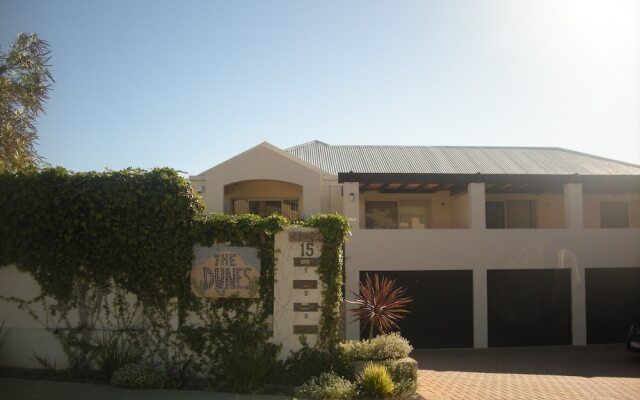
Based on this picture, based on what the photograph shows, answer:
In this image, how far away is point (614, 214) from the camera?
18.3m

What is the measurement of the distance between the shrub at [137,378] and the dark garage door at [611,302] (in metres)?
12.7

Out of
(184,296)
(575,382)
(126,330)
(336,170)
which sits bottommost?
(575,382)

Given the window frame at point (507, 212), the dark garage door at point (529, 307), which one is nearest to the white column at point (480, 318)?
the dark garage door at point (529, 307)

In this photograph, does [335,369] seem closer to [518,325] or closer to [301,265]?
[301,265]

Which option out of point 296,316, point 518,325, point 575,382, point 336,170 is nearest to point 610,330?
point 518,325

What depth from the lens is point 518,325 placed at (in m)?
15.1

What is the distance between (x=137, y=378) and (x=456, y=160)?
15106 mm

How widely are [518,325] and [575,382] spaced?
5.21 m

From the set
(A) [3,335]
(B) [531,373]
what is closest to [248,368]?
(A) [3,335]

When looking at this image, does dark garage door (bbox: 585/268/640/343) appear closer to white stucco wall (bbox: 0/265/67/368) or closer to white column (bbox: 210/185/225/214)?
white column (bbox: 210/185/225/214)

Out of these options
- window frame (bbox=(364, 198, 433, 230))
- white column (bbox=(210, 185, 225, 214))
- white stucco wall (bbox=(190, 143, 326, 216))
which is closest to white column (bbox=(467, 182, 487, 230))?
window frame (bbox=(364, 198, 433, 230))

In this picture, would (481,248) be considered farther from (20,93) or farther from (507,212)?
(20,93)

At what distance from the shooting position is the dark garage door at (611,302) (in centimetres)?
1551

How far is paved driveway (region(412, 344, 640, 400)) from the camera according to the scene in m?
8.88
